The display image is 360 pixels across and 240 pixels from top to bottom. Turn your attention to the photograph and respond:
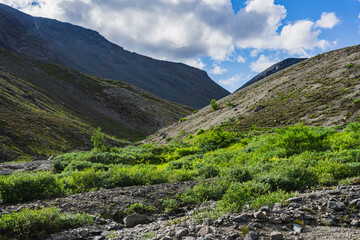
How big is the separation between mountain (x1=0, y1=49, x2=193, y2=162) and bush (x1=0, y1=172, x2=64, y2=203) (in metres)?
22.1

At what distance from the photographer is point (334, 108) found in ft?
79.0

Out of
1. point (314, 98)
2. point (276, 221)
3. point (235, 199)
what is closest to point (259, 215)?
point (276, 221)

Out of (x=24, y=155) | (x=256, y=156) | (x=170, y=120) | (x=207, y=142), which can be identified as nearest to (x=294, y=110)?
(x=207, y=142)

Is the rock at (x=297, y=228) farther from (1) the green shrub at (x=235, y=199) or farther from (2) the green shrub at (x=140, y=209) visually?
(2) the green shrub at (x=140, y=209)

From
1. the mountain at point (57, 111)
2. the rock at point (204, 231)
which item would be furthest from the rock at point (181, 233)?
the mountain at point (57, 111)

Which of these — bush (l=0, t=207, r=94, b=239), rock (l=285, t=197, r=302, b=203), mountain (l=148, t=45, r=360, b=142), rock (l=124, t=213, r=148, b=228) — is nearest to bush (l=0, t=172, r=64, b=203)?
bush (l=0, t=207, r=94, b=239)

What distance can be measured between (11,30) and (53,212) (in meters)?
214

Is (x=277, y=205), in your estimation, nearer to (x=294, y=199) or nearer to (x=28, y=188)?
(x=294, y=199)

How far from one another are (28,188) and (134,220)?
5292 mm

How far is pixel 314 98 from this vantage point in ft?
94.0

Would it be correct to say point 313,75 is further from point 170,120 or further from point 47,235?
point 170,120

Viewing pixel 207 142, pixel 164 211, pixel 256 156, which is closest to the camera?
pixel 164 211

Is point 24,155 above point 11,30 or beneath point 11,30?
beneath

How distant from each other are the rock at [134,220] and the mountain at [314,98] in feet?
67.7
